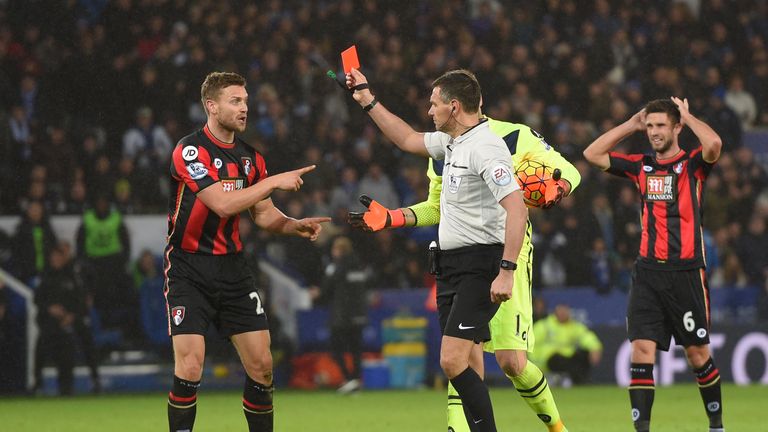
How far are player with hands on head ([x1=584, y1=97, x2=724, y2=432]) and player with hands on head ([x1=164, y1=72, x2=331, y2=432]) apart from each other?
108 inches

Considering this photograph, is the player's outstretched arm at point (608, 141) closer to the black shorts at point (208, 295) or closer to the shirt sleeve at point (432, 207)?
the shirt sleeve at point (432, 207)

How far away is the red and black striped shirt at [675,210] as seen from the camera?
9148 mm

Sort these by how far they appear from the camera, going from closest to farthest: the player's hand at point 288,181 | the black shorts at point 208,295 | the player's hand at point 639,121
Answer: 1. the player's hand at point 288,181
2. the black shorts at point 208,295
3. the player's hand at point 639,121

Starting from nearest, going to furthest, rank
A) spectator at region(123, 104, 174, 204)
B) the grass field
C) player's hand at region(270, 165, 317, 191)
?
1. player's hand at region(270, 165, 317, 191)
2. the grass field
3. spectator at region(123, 104, 174, 204)

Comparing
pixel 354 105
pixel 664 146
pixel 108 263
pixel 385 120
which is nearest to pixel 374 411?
pixel 108 263

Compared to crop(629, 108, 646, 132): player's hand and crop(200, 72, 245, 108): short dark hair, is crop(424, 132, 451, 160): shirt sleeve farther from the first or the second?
crop(629, 108, 646, 132): player's hand

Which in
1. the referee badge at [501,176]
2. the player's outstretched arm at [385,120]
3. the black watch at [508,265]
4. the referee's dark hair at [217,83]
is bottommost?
the black watch at [508,265]

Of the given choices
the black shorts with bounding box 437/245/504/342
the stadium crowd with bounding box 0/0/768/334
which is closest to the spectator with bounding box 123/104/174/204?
the stadium crowd with bounding box 0/0/768/334

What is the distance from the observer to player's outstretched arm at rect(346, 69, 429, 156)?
7469mm

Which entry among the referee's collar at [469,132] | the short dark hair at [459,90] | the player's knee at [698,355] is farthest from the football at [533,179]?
the player's knee at [698,355]

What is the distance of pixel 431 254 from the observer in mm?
7430

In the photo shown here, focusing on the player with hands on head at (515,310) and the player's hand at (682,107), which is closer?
the player with hands on head at (515,310)

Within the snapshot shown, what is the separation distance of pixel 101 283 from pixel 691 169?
30.3 feet

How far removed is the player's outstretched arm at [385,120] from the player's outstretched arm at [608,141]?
217 centimetres
